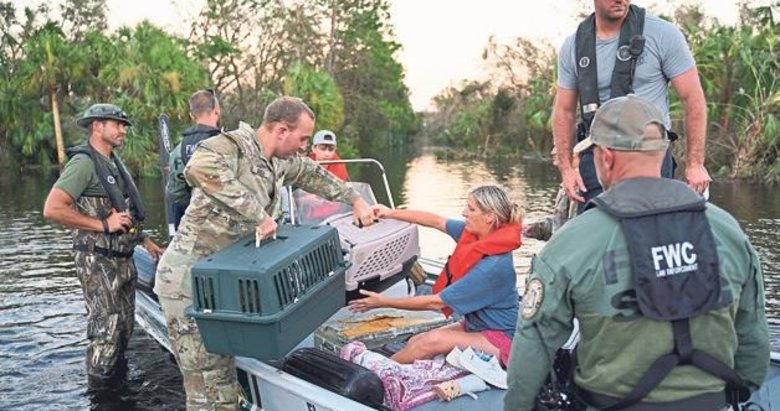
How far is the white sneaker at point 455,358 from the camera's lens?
13.3ft

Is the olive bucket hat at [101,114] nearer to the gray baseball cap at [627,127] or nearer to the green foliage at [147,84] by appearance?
the gray baseball cap at [627,127]

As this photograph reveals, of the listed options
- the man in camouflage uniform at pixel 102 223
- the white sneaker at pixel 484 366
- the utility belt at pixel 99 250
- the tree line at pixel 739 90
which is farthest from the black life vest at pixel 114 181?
the tree line at pixel 739 90

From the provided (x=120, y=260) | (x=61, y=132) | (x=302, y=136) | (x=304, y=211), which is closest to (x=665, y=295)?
(x=302, y=136)

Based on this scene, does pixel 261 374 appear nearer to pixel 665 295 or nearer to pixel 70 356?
pixel 665 295

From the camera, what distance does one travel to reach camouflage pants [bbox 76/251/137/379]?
5449mm

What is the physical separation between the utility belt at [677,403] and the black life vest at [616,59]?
6.23 feet

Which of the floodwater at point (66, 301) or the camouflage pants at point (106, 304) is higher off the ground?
the camouflage pants at point (106, 304)

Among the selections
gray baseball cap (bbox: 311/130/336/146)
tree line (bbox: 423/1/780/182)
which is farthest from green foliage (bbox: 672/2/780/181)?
gray baseball cap (bbox: 311/130/336/146)

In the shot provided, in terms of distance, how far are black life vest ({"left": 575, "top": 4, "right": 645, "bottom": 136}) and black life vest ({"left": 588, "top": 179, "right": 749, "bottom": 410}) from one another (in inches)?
69.0

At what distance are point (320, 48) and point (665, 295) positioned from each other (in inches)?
1585

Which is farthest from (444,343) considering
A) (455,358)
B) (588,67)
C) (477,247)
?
(588,67)

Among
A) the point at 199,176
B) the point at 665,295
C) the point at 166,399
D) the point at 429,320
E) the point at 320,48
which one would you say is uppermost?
the point at 320,48

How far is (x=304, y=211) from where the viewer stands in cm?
585

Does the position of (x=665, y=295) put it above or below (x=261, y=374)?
above
